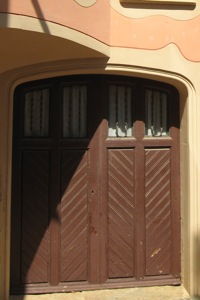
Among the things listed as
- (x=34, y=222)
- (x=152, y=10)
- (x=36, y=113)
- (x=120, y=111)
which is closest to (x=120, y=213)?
(x=34, y=222)

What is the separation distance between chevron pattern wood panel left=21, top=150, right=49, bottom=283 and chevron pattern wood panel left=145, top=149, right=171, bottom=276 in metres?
1.41

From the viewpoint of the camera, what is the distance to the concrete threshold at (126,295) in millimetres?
5289

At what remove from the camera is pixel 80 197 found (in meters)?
5.57

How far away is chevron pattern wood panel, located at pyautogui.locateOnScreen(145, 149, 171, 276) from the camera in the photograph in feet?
18.6

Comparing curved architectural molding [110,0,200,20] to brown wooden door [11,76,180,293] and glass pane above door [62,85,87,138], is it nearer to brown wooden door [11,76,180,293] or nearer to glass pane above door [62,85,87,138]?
brown wooden door [11,76,180,293]

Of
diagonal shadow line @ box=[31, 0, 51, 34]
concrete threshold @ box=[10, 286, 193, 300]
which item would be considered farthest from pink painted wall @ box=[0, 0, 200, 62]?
concrete threshold @ box=[10, 286, 193, 300]

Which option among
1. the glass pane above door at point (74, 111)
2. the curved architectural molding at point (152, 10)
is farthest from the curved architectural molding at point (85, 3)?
the glass pane above door at point (74, 111)

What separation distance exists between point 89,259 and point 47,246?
596 millimetres

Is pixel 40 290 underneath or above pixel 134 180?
underneath

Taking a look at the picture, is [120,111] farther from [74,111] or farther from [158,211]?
[158,211]

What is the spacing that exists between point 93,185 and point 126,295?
1.50 meters

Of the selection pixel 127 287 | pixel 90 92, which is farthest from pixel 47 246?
pixel 90 92

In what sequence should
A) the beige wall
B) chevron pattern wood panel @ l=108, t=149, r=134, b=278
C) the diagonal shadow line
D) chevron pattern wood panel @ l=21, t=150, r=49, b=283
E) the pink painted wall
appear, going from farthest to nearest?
1. chevron pattern wood panel @ l=108, t=149, r=134, b=278
2. chevron pattern wood panel @ l=21, t=150, r=49, b=283
3. the beige wall
4. the pink painted wall
5. the diagonal shadow line

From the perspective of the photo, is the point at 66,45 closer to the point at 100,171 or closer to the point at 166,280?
the point at 100,171
